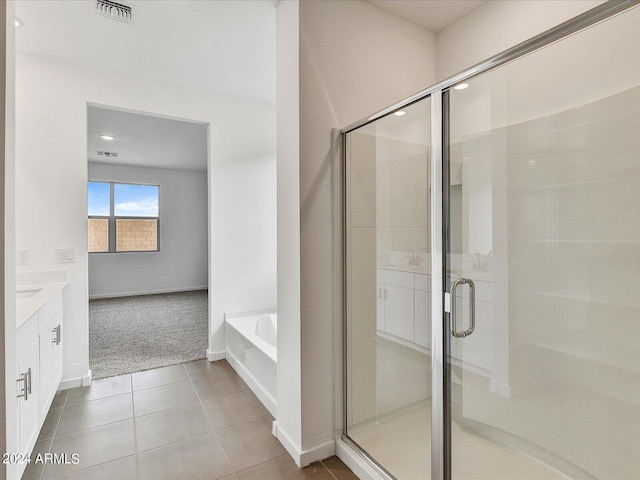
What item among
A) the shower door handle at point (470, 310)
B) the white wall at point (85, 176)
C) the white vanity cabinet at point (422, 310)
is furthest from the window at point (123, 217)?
the shower door handle at point (470, 310)

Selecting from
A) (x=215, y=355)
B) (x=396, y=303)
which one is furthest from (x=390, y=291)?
(x=215, y=355)

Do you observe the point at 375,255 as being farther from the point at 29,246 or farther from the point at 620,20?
the point at 29,246

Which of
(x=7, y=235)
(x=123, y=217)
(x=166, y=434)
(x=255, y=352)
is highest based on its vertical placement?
(x=123, y=217)

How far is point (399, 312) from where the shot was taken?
5.72 ft

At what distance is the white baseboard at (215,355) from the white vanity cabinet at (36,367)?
116cm

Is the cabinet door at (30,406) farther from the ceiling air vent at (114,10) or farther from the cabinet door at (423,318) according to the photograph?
the ceiling air vent at (114,10)

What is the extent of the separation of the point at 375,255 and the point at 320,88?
3.21 ft

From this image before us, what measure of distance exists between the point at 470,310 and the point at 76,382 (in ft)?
9.99

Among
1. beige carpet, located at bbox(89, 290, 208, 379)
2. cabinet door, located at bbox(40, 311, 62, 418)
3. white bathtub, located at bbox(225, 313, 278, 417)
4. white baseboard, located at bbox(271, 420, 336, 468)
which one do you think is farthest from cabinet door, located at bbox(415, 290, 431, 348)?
beige carpet, located at bbox(89, 290, 208, 379)

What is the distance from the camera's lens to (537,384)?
124 centimetres

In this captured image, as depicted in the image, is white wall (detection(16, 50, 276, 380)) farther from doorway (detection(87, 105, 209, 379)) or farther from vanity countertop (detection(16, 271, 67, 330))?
doorway (detection(87, 105, 209, 379))

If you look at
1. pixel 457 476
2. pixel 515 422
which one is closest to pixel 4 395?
pixel 457 476

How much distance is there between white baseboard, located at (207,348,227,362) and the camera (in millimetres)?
3284

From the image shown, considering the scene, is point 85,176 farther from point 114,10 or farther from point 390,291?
point 390,291
